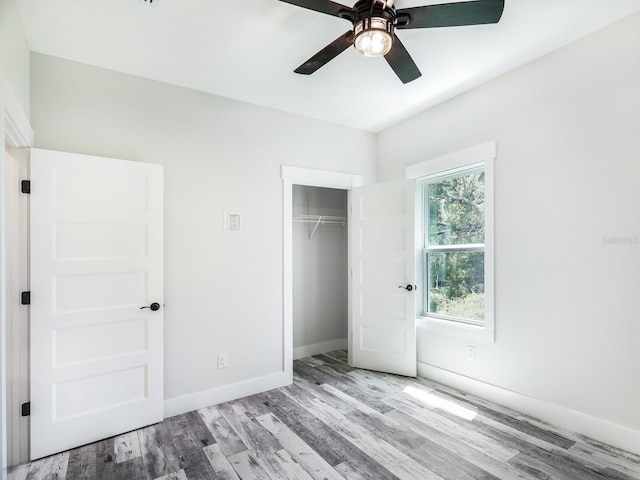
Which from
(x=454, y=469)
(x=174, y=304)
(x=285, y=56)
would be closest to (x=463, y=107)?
(x=285, y=56)

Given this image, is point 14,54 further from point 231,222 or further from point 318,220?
point 318,220

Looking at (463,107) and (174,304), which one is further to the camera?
(463,107)

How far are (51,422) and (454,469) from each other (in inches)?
104

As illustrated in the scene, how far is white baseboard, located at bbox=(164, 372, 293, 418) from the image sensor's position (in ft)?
9.49

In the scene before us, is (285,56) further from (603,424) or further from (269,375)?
(603,424)

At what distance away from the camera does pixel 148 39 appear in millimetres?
2371

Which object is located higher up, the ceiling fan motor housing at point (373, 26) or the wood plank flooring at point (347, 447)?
the ceiling fan motor housing at point (373, 26)

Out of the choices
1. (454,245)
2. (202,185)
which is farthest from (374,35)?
(454,245)

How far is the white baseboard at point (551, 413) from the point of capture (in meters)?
2.28

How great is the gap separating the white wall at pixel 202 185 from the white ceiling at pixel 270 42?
192 mm

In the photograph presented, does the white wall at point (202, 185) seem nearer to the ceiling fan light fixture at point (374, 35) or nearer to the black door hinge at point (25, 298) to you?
the black door hinge at point (25, 298)

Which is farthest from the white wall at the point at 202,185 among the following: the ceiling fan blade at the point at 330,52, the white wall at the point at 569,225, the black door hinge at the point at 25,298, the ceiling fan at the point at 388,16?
the white wall at the point at 569,225

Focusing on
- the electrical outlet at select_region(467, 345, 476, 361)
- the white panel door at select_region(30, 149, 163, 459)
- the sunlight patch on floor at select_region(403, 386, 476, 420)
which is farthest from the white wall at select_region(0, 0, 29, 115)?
the electrical outlet at select_region(467, 345, 476, 361)

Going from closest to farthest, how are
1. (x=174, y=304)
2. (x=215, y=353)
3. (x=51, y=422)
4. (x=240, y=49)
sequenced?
(x=51, y=422), (x=240, y=49), (x=174, y=304), (x=215, y=353)
